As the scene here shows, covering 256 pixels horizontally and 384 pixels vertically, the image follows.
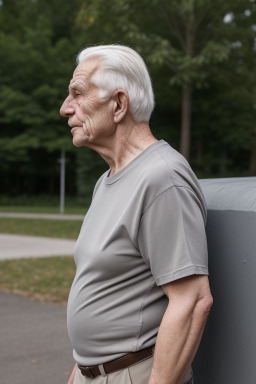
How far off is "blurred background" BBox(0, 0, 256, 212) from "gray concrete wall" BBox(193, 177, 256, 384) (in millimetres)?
18647

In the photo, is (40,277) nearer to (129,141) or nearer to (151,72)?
(129,141)

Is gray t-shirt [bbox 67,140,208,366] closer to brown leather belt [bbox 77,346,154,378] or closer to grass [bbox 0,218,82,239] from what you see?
brown leather belt [bbox 77,346,154,378]

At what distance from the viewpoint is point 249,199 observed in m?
1.66

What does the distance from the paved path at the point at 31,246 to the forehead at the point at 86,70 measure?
8289 millimetres

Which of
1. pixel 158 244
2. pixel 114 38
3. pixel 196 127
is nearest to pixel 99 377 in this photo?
pixel 158 244

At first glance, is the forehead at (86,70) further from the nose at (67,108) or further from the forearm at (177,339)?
the forearm at (177,339)

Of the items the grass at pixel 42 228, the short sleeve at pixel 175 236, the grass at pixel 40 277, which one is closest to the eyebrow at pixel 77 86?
the short sleeve at pixel 175 236

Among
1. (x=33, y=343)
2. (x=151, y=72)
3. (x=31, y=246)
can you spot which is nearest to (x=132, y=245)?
(x=33, y=343)

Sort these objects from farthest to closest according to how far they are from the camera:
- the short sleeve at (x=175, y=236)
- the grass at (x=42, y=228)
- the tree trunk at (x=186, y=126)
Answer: the tree trunk at (x=186, y=126), the grass at (x=42, y=228), the short sleeve at (x=175, y=236)

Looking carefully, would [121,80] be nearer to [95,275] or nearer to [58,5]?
[95,275]

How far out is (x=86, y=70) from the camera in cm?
170

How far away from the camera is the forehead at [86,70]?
1.68 m

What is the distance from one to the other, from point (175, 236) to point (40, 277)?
6.68m

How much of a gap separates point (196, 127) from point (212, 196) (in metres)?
33.2
